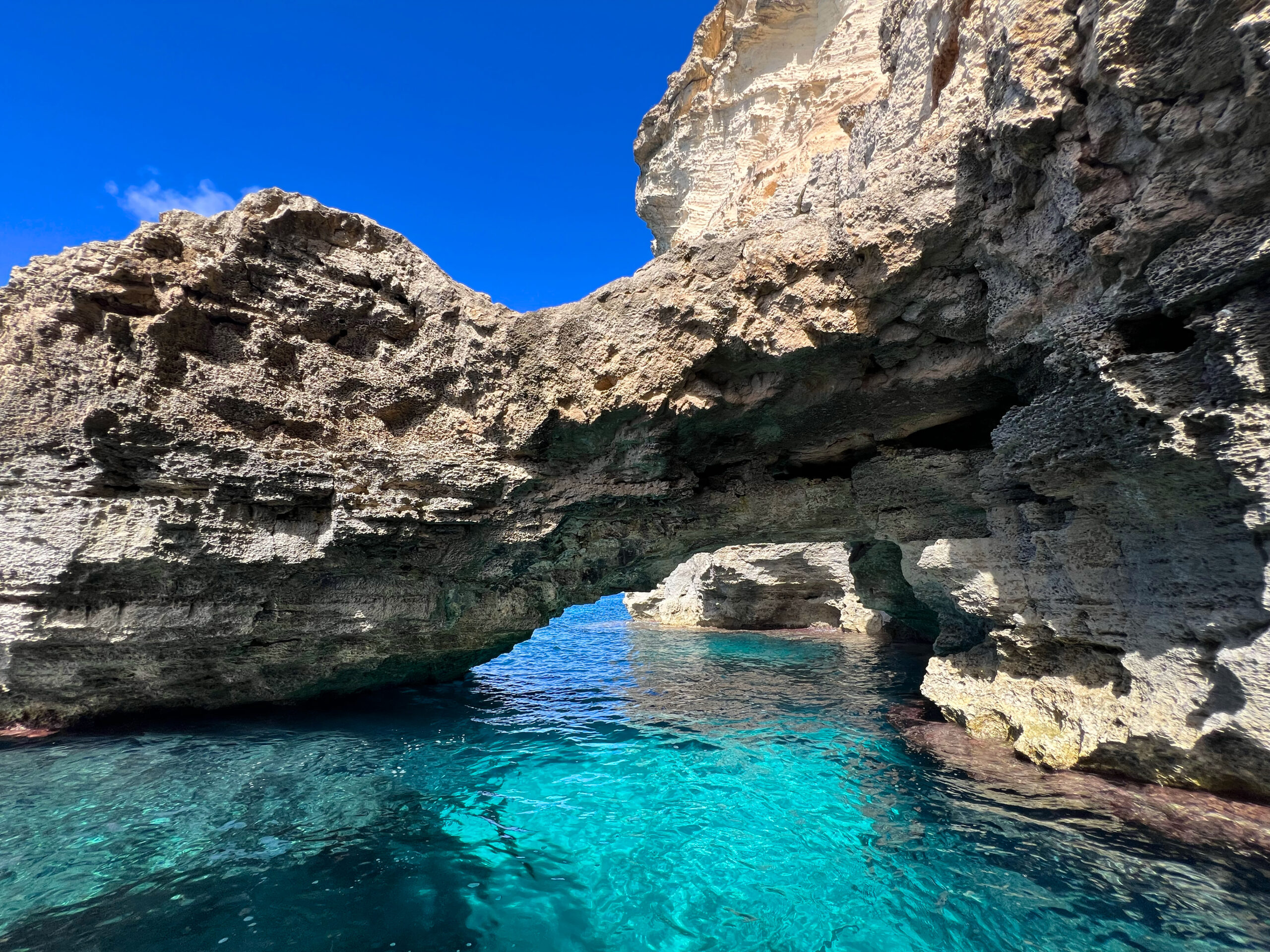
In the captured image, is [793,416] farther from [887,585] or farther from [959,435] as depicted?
[887,585]

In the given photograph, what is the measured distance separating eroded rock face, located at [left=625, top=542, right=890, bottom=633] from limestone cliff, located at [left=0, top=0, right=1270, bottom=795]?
1109cm

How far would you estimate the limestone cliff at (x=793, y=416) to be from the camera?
5121mm

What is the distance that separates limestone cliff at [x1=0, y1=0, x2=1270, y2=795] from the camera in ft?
16.8

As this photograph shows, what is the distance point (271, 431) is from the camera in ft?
→ 27.2

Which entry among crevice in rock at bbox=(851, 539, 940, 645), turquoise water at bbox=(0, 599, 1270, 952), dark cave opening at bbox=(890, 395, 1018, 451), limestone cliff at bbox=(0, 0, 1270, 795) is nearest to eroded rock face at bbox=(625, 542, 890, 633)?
crevice in rock at bbox=(851, 539, 940, 645)

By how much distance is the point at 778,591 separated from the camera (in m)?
23.9

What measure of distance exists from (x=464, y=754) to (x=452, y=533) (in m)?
3.39

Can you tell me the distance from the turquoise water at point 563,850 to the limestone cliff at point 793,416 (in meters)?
1.43

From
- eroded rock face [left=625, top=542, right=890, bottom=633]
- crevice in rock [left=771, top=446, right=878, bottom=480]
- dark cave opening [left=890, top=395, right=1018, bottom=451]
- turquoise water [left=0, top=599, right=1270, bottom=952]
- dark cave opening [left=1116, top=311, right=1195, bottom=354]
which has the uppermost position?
dark cave opening [left=1116, top=311, right=1195, bottom=354]

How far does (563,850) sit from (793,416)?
6425 mm

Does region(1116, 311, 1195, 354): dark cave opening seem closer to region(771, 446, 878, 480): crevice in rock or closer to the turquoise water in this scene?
region(771, 446, 878, 480): crevice in rock

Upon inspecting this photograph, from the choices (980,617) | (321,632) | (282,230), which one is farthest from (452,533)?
(980,617)

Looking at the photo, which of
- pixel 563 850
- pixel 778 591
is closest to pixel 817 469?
pixel 563 850

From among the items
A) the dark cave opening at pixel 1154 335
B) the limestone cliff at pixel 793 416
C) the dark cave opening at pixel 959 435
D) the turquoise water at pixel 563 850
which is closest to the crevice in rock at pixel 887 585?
the limestone cliff at pixel 793 416
